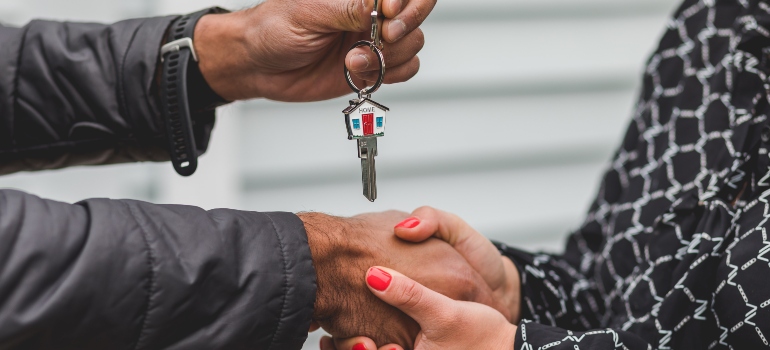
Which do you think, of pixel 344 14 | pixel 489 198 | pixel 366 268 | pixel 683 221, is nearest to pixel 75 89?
pixel 344 14

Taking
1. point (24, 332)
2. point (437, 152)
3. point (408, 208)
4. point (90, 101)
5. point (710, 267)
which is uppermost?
point (90, 101)

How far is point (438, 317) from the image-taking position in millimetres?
1172

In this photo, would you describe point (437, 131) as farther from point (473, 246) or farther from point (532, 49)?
point (473, 246)

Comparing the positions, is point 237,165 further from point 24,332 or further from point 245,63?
point 24,332

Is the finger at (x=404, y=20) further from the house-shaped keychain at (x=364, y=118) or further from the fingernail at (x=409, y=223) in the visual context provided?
the fingernail at (x=409, y=223)

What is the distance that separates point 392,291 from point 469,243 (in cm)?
28

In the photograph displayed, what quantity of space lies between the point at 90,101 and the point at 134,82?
0.32 feet

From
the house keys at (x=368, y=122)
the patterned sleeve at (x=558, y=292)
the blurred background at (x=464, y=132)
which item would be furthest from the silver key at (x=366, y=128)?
the blurred background at (x=464, y=132)

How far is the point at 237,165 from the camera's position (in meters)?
2.28

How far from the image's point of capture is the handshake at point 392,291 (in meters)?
1.15

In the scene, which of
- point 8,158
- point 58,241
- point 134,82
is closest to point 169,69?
point 134,82

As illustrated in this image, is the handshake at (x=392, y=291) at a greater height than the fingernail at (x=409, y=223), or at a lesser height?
lesser

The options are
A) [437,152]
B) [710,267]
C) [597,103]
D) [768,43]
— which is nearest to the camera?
[710,267]

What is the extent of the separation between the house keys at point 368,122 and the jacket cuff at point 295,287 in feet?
0.51
